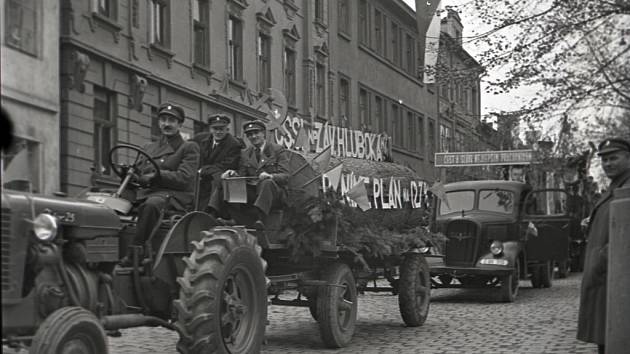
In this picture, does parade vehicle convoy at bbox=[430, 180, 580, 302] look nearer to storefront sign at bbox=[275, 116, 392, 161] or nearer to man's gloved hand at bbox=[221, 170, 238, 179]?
storefront sign at bbox=[275, 116, 392, 161]

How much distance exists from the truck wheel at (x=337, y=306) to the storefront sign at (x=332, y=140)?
1.42 metres

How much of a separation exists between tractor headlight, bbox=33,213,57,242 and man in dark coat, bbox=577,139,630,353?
3.95 m

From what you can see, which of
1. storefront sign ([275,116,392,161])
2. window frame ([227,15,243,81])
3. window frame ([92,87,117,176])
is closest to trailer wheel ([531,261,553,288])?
storefront sign ([275,116,392,161])

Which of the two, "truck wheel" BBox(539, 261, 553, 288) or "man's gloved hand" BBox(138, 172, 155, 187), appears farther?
"truck wheel" BBox(539, 261, 553, 288)

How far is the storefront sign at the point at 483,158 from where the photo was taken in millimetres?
21516

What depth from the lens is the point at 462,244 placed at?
1634cm

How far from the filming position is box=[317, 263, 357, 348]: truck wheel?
9289 mm

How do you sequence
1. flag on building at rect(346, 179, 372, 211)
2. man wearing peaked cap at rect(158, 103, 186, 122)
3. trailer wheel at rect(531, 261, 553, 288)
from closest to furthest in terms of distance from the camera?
man wearing peaked cap at rect(158, 103, 186, 122), flag on building at rect(346, 179, 372, 211), trailer wheel at rect(531, 261, 553, 288)

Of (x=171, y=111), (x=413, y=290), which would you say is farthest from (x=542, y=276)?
(x=171, y=111)

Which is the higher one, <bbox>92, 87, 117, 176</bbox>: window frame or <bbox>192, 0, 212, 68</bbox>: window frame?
<bbox>192, 0, 212, 68</bbox>: window frame

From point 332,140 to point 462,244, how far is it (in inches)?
224

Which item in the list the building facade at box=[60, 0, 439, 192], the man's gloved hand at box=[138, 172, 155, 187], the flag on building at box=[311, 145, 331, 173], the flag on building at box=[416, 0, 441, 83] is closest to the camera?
the man's gloved hand at box=[138, 172, 155, 187]

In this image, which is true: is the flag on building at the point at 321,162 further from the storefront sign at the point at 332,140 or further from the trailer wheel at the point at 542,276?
the trailer wheel at the point at 542,276

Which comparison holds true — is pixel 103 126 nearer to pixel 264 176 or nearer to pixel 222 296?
pixel 264 176
